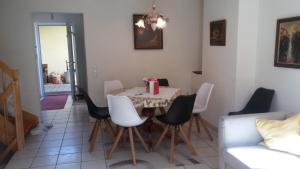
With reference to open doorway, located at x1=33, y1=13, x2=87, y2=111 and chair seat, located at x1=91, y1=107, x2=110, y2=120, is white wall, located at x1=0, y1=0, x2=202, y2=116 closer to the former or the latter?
chair seat, located at x1=91, y1=107, x2=110, y2=120

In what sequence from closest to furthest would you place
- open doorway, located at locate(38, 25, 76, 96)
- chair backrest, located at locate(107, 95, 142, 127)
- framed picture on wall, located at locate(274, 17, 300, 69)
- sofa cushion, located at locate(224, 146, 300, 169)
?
sofa cushion, located at locate(224, 146, 300, 169)
framed picture on wall, located at locate(274, 17, 300, 69)
chair backrest, located at locate(107, 95, 142, 127)
open doorway, located at locate(38, 25, 76, 96)

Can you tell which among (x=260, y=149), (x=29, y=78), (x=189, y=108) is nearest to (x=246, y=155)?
(x=260, y=149)

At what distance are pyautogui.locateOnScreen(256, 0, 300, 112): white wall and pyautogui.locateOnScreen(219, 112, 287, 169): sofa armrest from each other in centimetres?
71

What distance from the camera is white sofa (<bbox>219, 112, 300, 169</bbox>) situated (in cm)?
218

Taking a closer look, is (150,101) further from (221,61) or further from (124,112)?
(221,61)

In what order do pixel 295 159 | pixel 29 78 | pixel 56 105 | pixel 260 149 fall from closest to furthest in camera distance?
pixel 295 159, pixel 260 149, pixel 29 78, pixel 56 105

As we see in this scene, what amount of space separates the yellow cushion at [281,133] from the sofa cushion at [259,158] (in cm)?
6

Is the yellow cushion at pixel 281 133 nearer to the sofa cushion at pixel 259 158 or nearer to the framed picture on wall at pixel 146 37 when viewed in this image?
the sofa cushion at pixel 259 158

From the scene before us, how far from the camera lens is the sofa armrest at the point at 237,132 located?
251 cm

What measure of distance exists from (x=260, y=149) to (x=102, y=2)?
3551mm

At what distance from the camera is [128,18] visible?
15.3 ft

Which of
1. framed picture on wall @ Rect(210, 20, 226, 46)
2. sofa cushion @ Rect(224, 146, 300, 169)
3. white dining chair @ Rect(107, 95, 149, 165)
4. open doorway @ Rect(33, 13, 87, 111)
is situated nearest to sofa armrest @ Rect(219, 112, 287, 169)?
sofa cushion @ Rect(224, 146, 300, 169)

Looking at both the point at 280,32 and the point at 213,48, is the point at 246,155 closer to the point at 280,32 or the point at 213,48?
the point at 280,32

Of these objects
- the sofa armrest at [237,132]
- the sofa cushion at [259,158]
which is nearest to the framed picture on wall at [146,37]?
the sofa armrest at [237,132]
